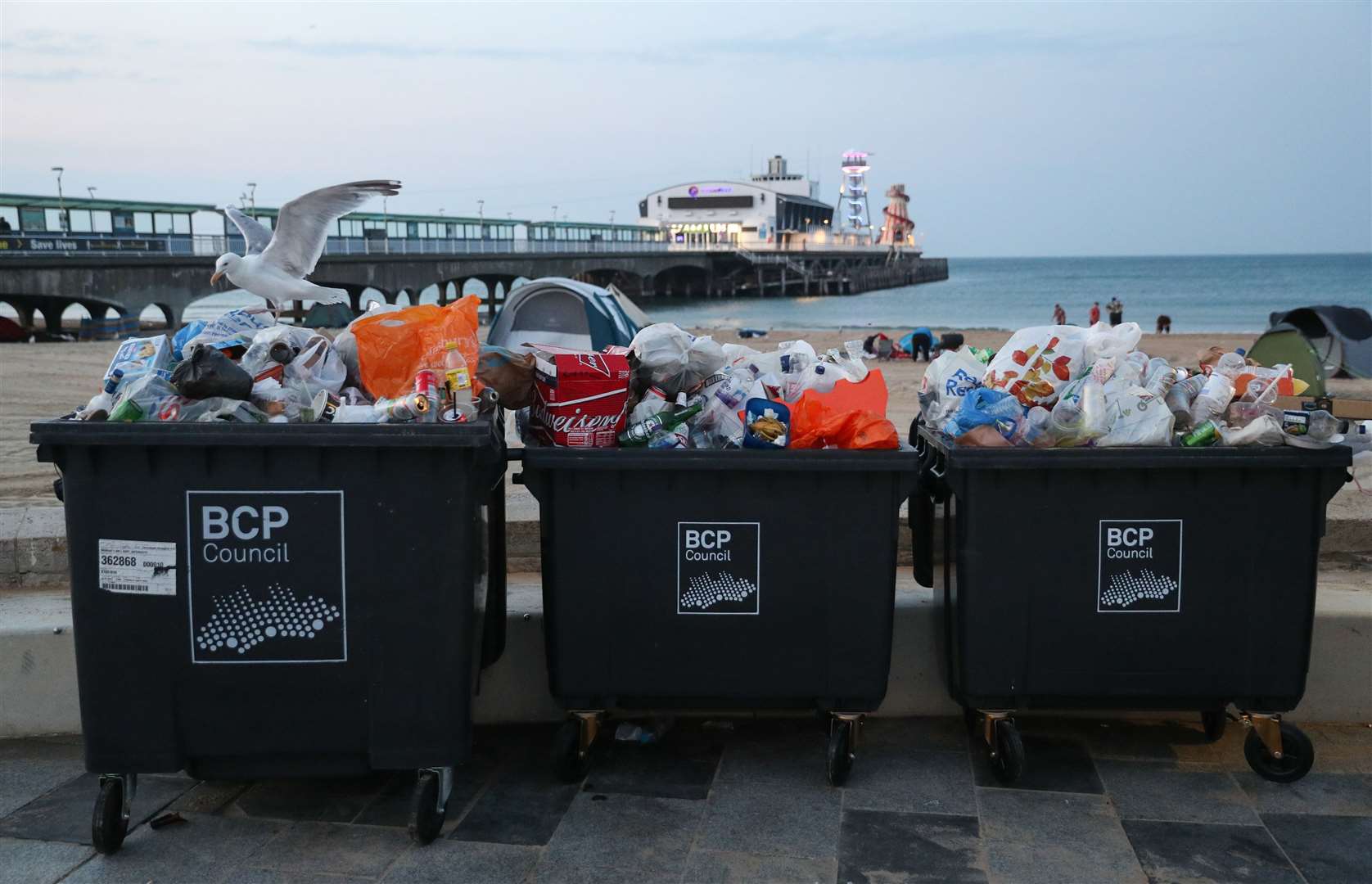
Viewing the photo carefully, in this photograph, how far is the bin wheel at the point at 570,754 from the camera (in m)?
2.89

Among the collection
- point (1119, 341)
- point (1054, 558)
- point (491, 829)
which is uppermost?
point (1119, 341)

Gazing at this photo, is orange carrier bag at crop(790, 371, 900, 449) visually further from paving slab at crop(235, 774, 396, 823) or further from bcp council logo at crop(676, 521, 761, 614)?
paving slab at crop(235, 774, 396, 823)

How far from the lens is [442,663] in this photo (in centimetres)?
265

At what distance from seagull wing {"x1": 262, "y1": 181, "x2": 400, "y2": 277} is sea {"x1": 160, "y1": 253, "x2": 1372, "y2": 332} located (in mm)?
30698

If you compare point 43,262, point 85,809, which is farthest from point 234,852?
→ point 43,262

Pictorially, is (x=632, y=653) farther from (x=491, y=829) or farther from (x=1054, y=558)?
(x=1054, y=558)

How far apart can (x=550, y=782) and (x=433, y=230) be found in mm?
65365

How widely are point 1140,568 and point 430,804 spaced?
183 cm

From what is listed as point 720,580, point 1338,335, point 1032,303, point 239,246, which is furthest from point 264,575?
point 1032,303

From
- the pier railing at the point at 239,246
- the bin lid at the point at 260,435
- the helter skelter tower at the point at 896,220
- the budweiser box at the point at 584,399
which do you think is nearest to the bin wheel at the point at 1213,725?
the budweiser box at the point at 584,399

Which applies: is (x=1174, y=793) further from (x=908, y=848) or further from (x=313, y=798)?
(x=313, y=798)

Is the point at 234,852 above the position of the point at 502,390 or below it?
below

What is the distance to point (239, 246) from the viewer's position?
3753cm

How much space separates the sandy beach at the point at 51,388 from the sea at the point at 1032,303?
55.9 feet
